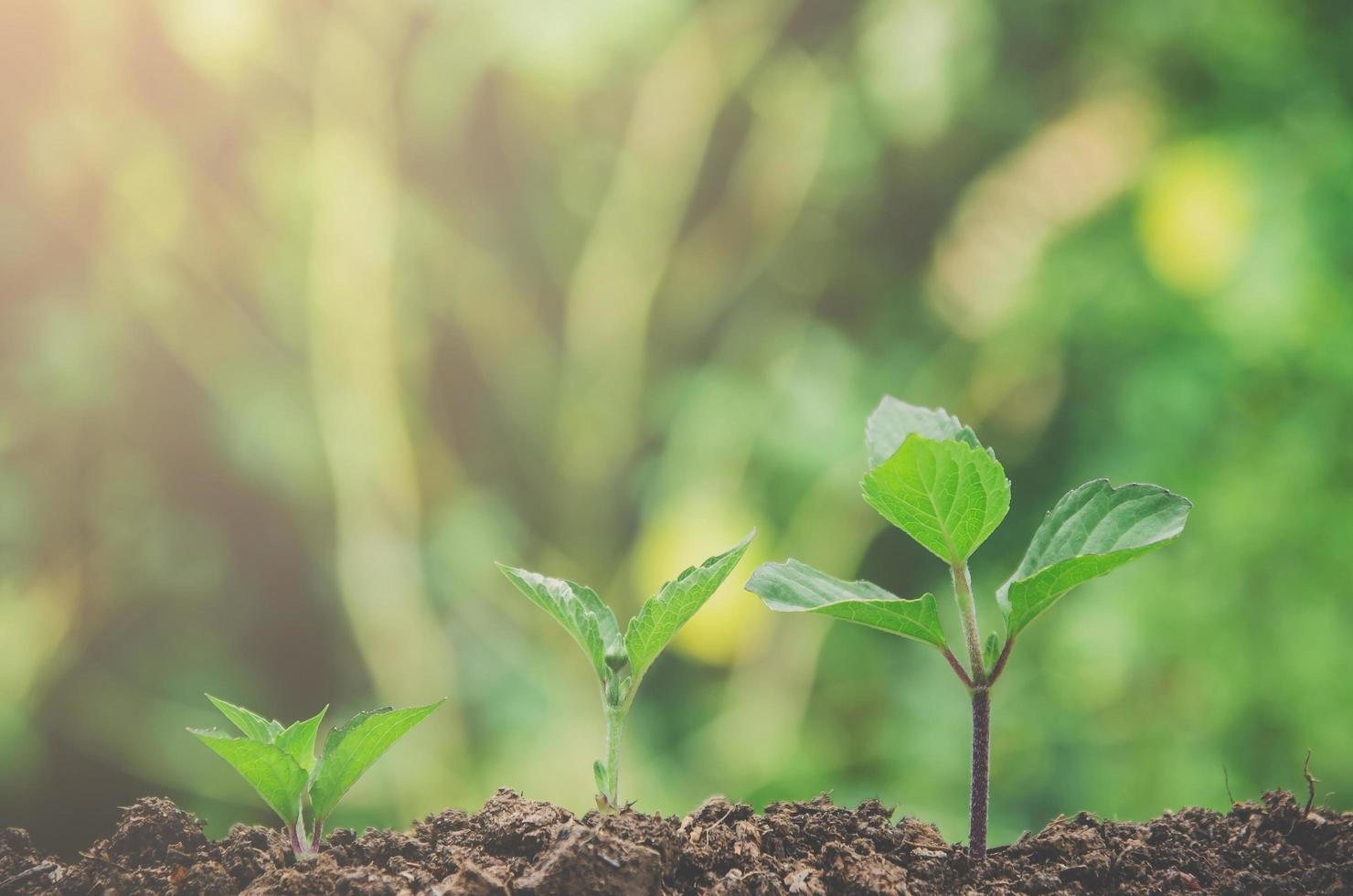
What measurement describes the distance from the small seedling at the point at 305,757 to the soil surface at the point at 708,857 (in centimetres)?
2

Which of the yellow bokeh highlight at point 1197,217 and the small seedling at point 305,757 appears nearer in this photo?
the small seedling at point 305,757

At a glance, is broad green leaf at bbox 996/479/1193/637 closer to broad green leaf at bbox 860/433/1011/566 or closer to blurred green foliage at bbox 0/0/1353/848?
broad green leaf at bbox 860/433/1011/566

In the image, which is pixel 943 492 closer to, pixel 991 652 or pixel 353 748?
pixel 991 652

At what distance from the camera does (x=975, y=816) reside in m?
0.51

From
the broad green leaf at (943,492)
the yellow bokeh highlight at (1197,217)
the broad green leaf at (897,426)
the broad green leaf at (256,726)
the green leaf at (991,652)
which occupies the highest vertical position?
the yellow bokeh highlight at (1197,217)

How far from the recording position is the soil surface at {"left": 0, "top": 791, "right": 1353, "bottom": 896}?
0.47 m

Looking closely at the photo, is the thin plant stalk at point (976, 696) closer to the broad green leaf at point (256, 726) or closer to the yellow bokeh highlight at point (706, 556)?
the broad green leaf at point (256, 726)

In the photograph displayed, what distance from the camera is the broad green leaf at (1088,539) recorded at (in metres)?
0.46

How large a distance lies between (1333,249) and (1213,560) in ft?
1.48

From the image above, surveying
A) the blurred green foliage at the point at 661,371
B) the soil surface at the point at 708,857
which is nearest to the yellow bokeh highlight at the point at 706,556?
the blurred green foliage at the point at 661,371

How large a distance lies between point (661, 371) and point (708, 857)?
1161 mm

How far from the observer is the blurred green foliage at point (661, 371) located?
147cm

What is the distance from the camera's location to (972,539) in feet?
1.64

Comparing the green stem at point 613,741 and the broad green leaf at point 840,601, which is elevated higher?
the broad green leaf at point 840,601
